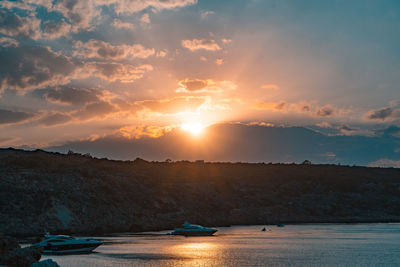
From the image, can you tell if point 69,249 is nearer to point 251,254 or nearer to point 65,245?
point 65,245

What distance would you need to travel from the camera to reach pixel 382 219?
144 meters

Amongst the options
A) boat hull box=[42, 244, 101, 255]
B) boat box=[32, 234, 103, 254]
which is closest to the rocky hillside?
boat box=[32, 234, 103, 254]

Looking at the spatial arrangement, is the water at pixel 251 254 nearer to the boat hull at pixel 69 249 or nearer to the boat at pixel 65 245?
the boat hull at pixel 69 249

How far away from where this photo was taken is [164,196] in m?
134

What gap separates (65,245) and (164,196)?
2912 inches

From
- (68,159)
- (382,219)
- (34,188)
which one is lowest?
(382,219)

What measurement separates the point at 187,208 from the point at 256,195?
30331 millimetres

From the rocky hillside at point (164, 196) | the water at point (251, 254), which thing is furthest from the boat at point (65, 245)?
the rocky hillside at point (164, 196)

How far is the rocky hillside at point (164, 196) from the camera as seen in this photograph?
4001 inches

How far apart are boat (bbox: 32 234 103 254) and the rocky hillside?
31.9 m

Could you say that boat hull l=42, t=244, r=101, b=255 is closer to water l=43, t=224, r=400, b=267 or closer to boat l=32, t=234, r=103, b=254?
boat l=32, t=234, r=103, b=254

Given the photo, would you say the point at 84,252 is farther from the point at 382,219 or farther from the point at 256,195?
the point at 382,219

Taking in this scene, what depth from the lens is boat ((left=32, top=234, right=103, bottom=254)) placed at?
59916mm

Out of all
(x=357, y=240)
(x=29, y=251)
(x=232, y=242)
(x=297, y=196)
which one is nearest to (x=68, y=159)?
(x=297, y=196)
